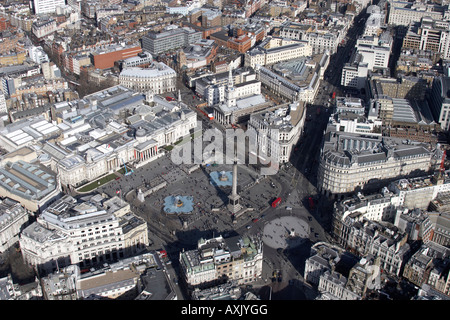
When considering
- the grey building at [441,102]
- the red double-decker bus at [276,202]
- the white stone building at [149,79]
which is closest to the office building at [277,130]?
the red double-decker bus at [276,202]

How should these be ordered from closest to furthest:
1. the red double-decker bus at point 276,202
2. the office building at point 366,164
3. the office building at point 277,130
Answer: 1. the office building at point 366,164
2. the red double-decker bus at point 276,202
3. the office building at point 277,130

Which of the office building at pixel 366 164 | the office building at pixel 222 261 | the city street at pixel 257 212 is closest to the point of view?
the office building at pixel 222 261

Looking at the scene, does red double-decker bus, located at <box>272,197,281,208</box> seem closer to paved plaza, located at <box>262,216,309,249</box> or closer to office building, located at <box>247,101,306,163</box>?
paved plaza, located at <box>262,216,309,249</box>

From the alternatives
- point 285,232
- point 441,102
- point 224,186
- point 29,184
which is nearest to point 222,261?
point 285,232

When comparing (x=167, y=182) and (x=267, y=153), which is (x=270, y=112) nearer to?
(x=267, y=153)

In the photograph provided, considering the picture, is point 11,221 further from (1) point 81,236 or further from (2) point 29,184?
(1) point 81,236

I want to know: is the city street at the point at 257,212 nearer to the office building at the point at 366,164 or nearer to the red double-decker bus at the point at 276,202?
the red double-decker bus at the point at 276,202

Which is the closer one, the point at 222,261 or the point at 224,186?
the point at 222,261

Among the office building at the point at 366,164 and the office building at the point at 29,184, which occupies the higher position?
the office building at the point at 366,164

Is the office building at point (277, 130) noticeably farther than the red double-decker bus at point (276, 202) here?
Yes
